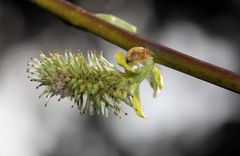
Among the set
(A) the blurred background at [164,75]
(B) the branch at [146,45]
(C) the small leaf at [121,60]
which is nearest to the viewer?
(B) the branch at [146,45]

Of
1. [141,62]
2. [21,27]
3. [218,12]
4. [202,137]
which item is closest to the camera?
[141,62]

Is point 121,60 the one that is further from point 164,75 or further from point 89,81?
point 164,75

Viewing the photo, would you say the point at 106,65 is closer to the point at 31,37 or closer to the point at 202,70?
the point at 202,70

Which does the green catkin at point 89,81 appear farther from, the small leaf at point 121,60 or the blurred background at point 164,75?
the blurred background at point 164,75

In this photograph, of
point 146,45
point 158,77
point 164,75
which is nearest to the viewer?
point 146,45

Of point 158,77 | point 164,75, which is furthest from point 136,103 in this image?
point 164,75

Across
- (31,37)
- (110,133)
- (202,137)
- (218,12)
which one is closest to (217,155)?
(202,137)

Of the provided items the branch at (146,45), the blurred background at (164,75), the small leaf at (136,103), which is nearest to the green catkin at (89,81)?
the small leaf at (136,103)
